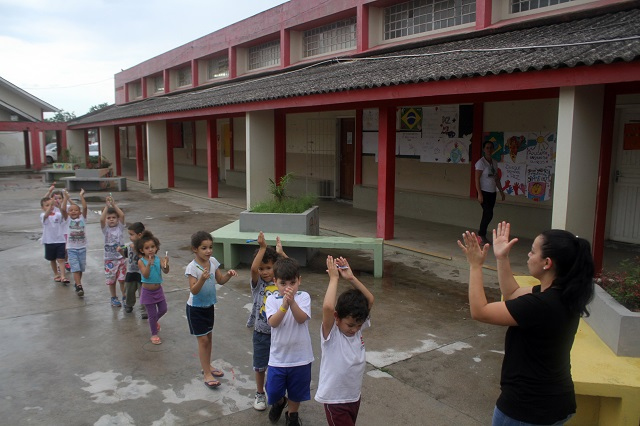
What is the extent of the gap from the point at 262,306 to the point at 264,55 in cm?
1685

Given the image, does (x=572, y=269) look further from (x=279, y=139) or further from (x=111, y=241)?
(x=279, y=139)

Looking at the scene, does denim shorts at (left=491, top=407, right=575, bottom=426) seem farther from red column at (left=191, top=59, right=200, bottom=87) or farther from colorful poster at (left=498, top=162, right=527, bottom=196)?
red column at (left=191, top=59, right=200, bottom=87)

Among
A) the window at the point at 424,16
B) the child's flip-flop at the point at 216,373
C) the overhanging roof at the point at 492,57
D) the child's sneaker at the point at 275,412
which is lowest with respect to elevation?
the child's flip-flop at the point at 216,373

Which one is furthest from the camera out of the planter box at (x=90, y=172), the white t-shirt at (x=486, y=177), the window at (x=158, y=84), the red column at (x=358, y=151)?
the window at (x=158, y=84)

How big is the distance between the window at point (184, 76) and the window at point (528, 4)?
1800cm

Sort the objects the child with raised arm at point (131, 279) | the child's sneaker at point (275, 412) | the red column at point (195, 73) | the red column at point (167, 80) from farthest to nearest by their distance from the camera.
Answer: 1. the red column at point (167, 80)
2. the red column at point (195, 73)
3. the child with raised arm at point (131, 279)
4. the child's sneaker at point (275, 412)

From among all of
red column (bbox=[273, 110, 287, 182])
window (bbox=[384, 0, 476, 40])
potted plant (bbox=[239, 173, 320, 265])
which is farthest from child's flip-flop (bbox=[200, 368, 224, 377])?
red column (bbox=[273, 110, 287, 182])

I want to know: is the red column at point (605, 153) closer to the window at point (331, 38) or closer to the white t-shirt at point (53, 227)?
the white t-shirt at point (53, 227)

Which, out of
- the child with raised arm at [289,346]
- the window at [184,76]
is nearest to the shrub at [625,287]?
the child with raised arm at [289,346]

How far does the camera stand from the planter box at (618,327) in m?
3.84

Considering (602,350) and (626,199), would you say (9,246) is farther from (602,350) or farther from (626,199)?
(626,199)

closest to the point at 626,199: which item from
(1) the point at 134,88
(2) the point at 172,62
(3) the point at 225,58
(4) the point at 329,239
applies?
(4) the point at 329,239

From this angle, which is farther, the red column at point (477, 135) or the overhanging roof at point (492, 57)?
the red column at point (477, 135)

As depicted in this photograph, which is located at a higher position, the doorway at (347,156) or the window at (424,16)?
the window at (424,16)
